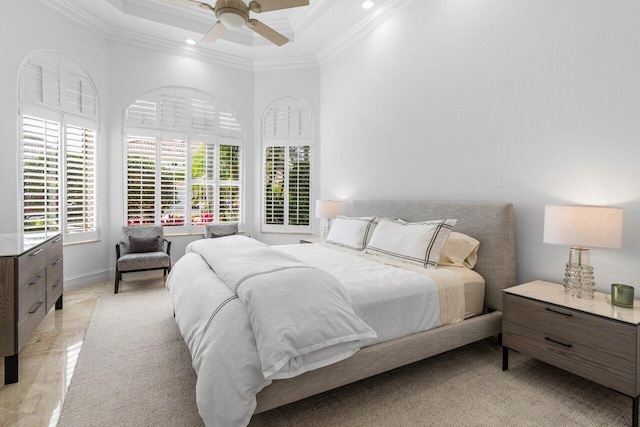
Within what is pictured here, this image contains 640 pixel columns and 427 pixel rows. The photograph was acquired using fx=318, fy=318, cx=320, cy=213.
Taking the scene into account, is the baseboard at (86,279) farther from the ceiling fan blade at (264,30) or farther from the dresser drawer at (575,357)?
the dresser drawer at (575,357)

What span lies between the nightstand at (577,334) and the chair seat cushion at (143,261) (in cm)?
394

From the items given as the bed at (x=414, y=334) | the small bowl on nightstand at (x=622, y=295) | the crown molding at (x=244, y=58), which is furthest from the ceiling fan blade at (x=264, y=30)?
the small bowl on nightstand at (x=622, y=295)

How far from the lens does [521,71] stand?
8.81 ft

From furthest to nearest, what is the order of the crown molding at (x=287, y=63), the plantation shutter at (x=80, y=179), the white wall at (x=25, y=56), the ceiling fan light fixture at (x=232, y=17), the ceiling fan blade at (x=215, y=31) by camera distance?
the crown molding at (x=287, y=63)
the plantation shutter at (x=80, y=179)
the white wall at (x=25, y=56)
the ceiling fan blade at (x=215, y=31)
the ceiling fan light fixture at (x=232, y=17)

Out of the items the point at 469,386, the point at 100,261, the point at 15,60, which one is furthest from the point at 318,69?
the point at 469,386

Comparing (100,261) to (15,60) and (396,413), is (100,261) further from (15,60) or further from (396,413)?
(396,413)

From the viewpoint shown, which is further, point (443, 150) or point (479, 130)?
point (443, 150)

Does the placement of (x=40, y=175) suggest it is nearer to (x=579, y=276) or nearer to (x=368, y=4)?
(x=368, y=4)

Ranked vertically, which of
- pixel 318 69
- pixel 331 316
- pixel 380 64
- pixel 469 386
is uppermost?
pixel 318 69

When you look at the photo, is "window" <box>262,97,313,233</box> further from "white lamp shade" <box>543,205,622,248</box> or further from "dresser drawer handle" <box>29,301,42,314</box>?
"white lamp shade" <box>543,205,622,248</box>

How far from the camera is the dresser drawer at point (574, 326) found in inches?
67.7

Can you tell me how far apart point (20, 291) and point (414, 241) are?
2.95 meters

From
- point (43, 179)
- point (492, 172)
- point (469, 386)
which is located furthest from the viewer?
point (43, 179)

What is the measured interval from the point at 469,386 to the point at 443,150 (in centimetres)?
221
